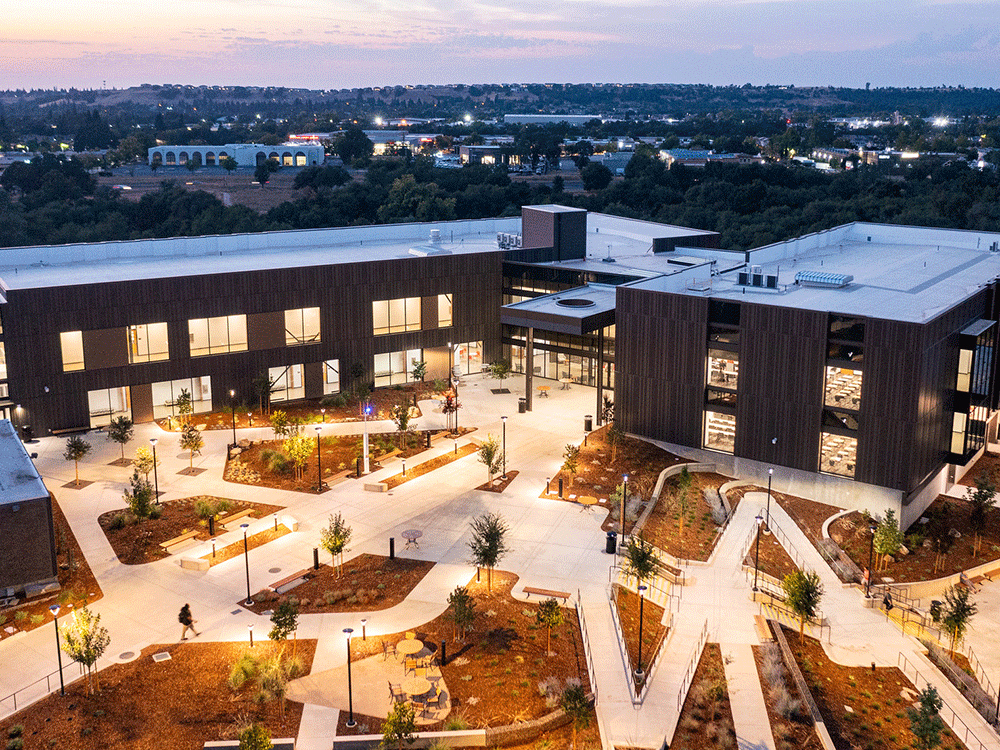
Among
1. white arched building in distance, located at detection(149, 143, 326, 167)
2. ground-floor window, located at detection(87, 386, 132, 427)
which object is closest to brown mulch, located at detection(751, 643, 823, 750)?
ground-floor window, located at detection(87, 386, 132, 427)

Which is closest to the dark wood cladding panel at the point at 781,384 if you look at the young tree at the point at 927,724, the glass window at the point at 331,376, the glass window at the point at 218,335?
the young tree at the point at 927,724

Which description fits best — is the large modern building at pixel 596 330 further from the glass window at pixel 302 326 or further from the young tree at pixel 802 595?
the young tree at pixel 802 595

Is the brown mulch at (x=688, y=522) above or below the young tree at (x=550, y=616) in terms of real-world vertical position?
below

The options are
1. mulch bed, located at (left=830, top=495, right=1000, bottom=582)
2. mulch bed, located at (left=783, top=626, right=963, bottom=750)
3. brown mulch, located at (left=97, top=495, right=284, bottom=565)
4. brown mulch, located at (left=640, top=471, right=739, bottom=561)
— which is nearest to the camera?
mulch bed, located at (left=783, top=626, right=963, bottom=750)

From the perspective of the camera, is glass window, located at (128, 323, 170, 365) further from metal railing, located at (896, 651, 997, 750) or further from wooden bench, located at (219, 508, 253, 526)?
metal railing, located at (896, 651, 997, 750)

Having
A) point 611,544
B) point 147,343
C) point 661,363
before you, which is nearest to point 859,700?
point 611,544

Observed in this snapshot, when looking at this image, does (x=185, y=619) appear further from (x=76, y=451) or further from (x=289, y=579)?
(x=76, y=451)
